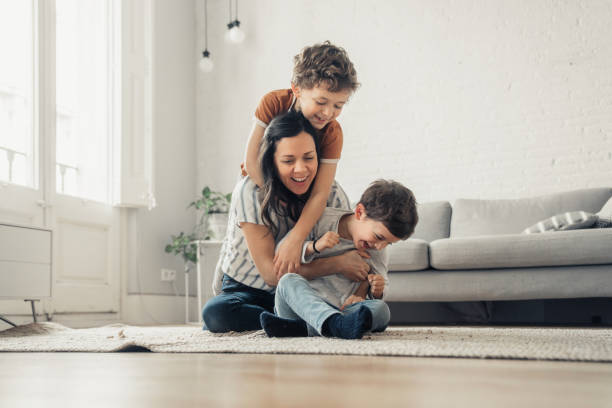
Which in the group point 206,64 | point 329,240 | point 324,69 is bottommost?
point 329,240

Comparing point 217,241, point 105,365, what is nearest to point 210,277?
point 217,241

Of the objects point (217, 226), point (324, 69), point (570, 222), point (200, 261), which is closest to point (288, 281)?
point (324, 69)

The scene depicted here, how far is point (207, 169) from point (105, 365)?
4425 mm

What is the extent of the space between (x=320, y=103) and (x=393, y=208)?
0.44 metres

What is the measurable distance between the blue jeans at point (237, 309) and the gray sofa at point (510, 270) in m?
1.48

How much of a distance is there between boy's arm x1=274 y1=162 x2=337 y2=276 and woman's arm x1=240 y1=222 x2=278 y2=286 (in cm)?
4

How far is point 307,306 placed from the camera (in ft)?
5.01

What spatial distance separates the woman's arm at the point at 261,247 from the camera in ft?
6.22

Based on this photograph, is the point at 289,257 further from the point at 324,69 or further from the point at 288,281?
the point at 324,69

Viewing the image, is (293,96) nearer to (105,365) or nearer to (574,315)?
(105,365)

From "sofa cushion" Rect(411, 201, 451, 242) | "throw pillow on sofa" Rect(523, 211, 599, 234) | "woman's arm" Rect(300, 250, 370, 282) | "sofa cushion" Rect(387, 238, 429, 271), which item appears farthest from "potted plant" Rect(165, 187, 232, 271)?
"woman's arm" Rect(300, 250, 370, 282)

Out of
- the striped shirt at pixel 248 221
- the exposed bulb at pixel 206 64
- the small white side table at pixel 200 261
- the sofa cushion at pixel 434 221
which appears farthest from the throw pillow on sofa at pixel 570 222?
the exposed bulb at pixel 206 64

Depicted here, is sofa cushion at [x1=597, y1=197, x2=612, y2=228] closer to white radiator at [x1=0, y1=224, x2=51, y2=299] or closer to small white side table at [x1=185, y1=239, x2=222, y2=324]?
small white side table at [x1=185, y1=239, x2=222, y2=324]

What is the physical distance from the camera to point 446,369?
2.84 ft
